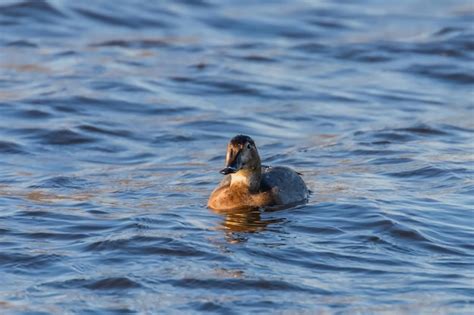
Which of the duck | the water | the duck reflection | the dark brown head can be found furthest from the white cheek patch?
the water

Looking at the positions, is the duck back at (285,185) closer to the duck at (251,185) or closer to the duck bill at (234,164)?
the duck at (251,185)

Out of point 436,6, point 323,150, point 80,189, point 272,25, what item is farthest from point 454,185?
point 436,6

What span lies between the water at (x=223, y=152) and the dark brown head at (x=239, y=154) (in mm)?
518

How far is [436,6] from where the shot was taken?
28.5m

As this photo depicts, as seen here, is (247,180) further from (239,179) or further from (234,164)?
(234,164)

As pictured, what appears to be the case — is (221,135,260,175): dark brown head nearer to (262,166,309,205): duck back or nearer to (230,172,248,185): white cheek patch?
(230,172,248,185): white cheek patch

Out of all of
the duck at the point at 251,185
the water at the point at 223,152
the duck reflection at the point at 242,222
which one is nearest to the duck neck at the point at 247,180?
the duck at the point at 251,185

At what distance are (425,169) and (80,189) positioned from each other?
13.5 ft

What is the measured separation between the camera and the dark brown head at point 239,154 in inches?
528

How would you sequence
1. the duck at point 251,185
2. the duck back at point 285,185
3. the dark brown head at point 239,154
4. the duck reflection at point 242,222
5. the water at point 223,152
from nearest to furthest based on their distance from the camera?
the water at point 223,152, the duck reflection at point 242,222, the dark brown head at point 239,154, the duck at point 251,185, the duck back at point 285,185

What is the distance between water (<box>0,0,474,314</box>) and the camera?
1068 cm

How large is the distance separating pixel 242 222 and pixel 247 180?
0.83 metres

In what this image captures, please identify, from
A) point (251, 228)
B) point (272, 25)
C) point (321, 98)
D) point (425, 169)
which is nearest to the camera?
point (251, 228)

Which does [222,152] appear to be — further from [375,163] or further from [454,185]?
[454,185]
